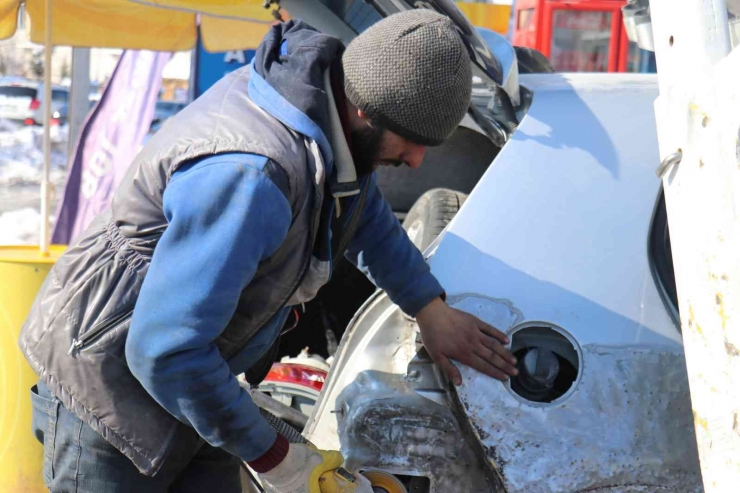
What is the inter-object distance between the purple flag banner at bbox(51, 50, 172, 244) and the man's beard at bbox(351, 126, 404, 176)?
4.24 m

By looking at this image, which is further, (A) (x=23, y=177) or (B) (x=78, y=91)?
(A) (x=23, y=177)

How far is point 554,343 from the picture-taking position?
186 cm

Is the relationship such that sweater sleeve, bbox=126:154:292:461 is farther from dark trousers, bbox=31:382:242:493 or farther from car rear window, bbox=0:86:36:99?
car rear window, bbox=0:86:36:99

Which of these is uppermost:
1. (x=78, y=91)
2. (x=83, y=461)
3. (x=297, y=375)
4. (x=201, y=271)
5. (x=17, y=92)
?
(x=201, y=271)

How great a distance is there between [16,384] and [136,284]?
5.68 feet

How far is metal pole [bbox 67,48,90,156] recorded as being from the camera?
688 cm

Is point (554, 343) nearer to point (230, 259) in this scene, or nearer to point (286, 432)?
point (286, 432)

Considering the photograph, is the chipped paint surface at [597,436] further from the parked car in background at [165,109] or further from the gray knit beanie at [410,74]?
the parked car in background at [165,109]

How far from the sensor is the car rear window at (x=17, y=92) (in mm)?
12266

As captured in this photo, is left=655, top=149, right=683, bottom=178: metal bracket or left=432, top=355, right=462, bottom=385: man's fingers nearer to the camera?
left=655, top=149, right=683, bottom=178: metal bracket

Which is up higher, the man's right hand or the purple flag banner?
the man's right hand

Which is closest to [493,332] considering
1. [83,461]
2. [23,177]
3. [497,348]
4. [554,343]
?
[497,348]

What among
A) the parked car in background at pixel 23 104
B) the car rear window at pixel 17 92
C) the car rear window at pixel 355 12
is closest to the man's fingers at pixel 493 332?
the car rear window at pixel 355 12

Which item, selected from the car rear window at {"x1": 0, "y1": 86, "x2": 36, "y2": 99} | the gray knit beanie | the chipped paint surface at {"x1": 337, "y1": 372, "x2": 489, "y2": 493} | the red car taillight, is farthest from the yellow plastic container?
the car rear window at {"x1": 0, "y1": 86, "x2": 36, "y2": 99}
